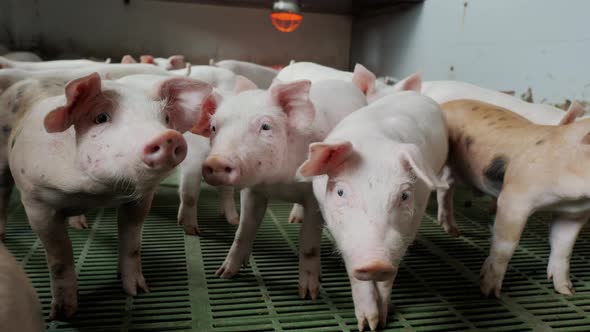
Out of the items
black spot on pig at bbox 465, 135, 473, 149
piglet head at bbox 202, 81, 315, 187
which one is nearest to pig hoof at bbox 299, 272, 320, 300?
piglet head at bbox 202, 81, 315, 187

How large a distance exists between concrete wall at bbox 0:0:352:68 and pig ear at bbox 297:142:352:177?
4.97 m

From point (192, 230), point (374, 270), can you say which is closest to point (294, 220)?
point (192, 230)

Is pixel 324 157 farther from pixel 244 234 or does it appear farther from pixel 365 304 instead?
pixel 244 234

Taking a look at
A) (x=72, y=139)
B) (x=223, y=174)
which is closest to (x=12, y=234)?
(x=72, y=139)

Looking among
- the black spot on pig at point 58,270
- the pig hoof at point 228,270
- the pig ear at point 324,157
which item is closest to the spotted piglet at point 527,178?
the pig ear at point 324,157

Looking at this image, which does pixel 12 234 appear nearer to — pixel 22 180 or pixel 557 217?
pixel 22 180

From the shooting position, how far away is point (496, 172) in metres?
2.35

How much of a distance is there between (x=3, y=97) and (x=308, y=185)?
1450 millimetres

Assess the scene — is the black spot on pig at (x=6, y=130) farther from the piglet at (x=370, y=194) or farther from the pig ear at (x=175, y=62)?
the pig ear at (x=175, y=62)

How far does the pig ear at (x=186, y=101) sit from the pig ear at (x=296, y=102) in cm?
29

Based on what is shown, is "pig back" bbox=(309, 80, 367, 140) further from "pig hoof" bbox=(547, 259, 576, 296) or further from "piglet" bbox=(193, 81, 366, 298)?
"pig hoof" bbox=(547, 259, 576, 296)

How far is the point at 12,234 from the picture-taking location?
2547mm

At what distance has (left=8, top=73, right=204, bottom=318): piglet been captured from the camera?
1.42m

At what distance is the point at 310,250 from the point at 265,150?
0.51 m
